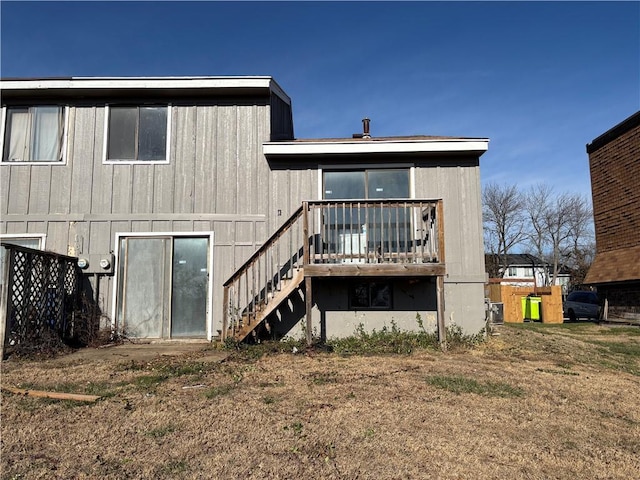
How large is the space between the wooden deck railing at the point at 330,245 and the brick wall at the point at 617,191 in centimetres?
924

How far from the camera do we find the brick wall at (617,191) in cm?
1352

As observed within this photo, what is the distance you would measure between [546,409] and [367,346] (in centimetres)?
357

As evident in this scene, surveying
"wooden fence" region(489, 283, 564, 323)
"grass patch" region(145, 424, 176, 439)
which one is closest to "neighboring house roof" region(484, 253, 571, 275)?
"wooden fence" region(489, 283, 564, 323)

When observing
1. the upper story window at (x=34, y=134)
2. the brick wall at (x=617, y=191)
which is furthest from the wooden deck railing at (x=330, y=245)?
the brick wall at (x=617, y=191)

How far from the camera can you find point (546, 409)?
168 inches

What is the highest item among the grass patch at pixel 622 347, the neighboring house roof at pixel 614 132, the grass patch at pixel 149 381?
the neighboring house roof at pixel 614 132

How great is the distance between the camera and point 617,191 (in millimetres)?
14312

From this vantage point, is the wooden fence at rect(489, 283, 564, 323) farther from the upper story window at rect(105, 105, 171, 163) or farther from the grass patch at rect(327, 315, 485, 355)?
the upper story window at rect(105, 105, 171, 163)

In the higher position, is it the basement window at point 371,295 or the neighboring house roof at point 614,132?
the neighboring house roof at point 614,132

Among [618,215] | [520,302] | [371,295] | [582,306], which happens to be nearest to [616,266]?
[618,215]

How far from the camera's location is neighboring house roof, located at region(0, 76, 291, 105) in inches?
339

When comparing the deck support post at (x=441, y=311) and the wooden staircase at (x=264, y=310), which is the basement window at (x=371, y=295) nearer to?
the deck support post at (x=441, y=311)

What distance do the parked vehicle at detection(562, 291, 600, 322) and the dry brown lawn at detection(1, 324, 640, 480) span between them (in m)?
14.7

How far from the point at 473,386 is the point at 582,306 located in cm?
1749
